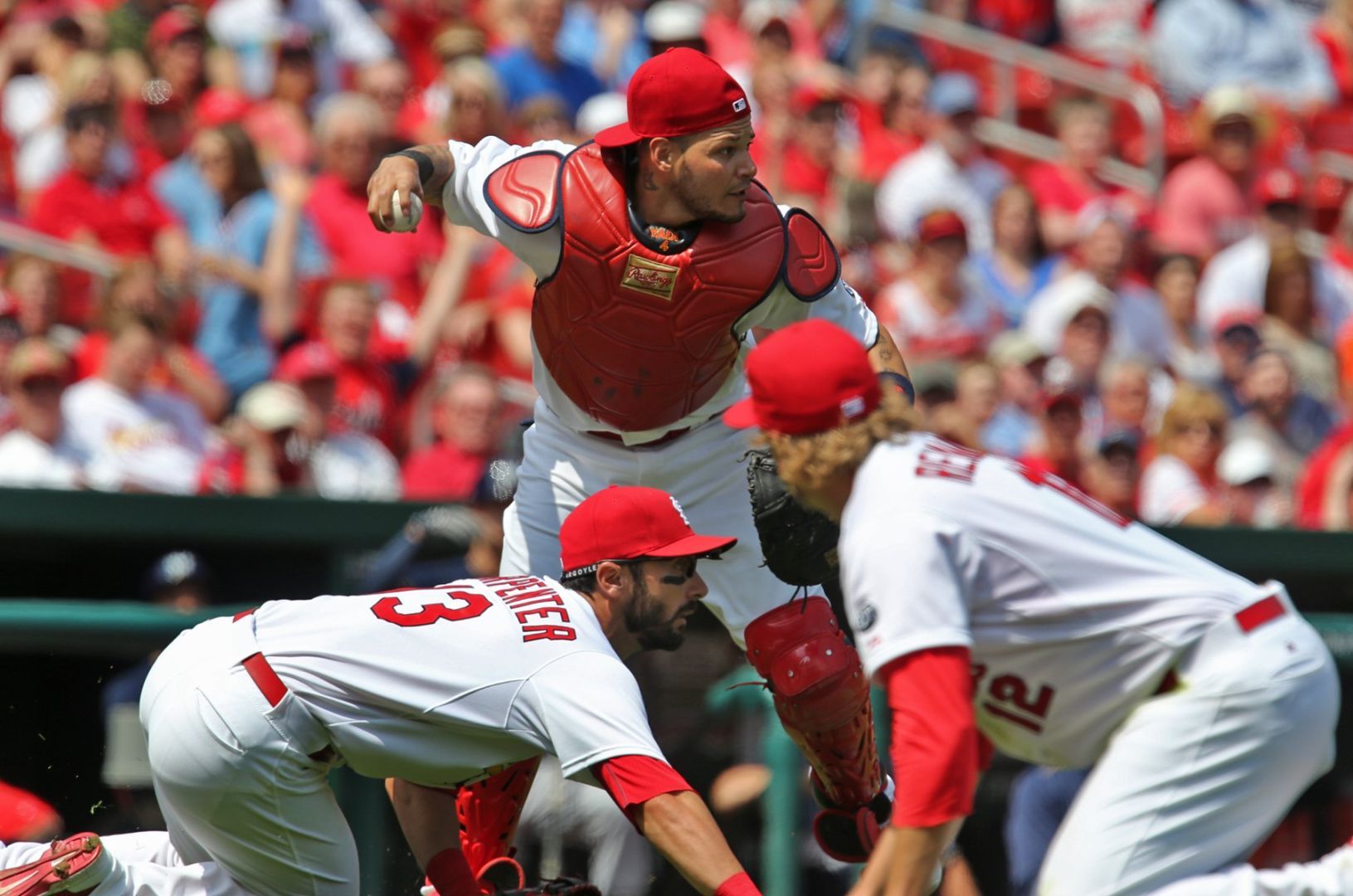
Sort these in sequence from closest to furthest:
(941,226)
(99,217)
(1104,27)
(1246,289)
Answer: (99,217) → (941,226) → (1246,289) → (1104,27)

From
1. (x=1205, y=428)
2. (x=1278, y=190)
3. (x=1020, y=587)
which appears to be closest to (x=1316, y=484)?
(x=1205, y=428)

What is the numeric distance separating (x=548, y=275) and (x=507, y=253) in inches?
151

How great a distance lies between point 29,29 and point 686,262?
6.02 meters

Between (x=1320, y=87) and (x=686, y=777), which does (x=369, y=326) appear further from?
(x=1320, y=87)

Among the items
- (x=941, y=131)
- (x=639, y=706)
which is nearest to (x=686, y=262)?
(x=639, y=706)

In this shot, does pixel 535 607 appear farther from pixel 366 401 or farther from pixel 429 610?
pixel 366 401

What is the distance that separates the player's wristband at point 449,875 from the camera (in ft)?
15.8

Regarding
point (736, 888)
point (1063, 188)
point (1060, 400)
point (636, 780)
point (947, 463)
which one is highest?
point (947, 463)

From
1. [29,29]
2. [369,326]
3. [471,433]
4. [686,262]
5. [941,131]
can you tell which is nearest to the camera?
[686,262]

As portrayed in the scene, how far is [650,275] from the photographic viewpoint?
482 cm

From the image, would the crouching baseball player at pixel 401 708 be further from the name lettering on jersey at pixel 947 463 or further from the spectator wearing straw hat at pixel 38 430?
the spectator wearing straw hat at pixel 38 430

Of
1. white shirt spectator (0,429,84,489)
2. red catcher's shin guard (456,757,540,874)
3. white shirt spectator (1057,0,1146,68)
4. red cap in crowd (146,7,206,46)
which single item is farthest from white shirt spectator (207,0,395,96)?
red catcher's shin guard (456,757,540,874)

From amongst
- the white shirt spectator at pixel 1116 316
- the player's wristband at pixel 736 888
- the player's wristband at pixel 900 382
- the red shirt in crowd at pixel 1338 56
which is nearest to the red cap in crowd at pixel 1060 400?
the white shirt spectator at pixel 1116 316

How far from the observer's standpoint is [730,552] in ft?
17.2
